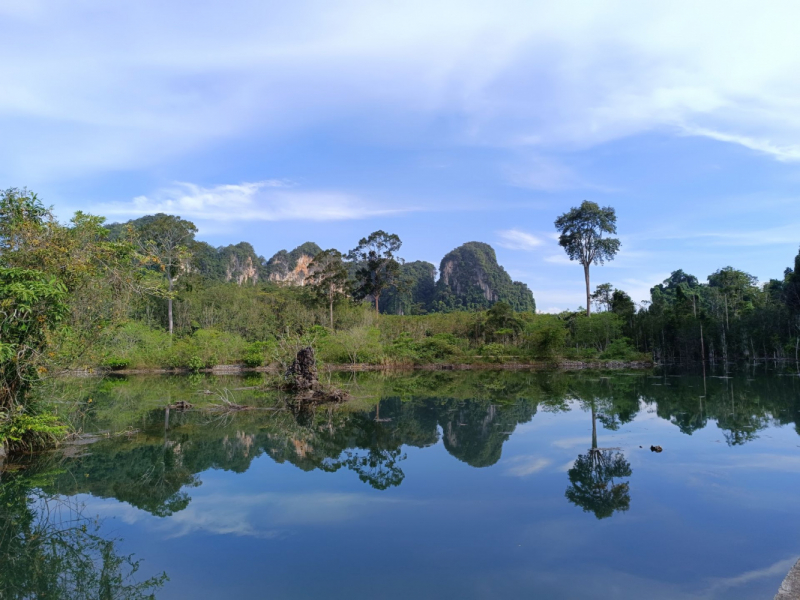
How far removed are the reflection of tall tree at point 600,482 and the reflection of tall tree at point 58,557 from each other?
4.00 meters

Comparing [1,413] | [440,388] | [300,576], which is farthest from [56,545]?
[440,388]

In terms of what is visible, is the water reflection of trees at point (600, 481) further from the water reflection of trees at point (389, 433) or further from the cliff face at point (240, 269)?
the cliff face at point (240, 269)

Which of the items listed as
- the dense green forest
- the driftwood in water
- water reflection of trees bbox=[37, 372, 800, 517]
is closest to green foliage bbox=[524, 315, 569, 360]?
the dense green forest

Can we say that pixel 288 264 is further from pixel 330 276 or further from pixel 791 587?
pixel 791 587

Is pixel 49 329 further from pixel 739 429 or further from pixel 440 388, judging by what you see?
pixel 440 388

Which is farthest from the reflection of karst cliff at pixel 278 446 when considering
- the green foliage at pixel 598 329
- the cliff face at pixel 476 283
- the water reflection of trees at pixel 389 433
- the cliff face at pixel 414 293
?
the cliff face at pixel 476 283

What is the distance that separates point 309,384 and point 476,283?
61800mm

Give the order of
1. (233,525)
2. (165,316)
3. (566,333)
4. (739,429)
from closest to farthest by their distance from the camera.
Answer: (233,525) → (739,429) → (566,333) → (165,316)

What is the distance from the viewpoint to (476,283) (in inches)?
2906

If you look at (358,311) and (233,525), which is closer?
(233,525)

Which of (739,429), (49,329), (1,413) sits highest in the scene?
(49,329)

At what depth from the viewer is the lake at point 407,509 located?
367cm

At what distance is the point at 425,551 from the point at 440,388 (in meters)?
12.9

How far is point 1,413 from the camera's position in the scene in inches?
242
